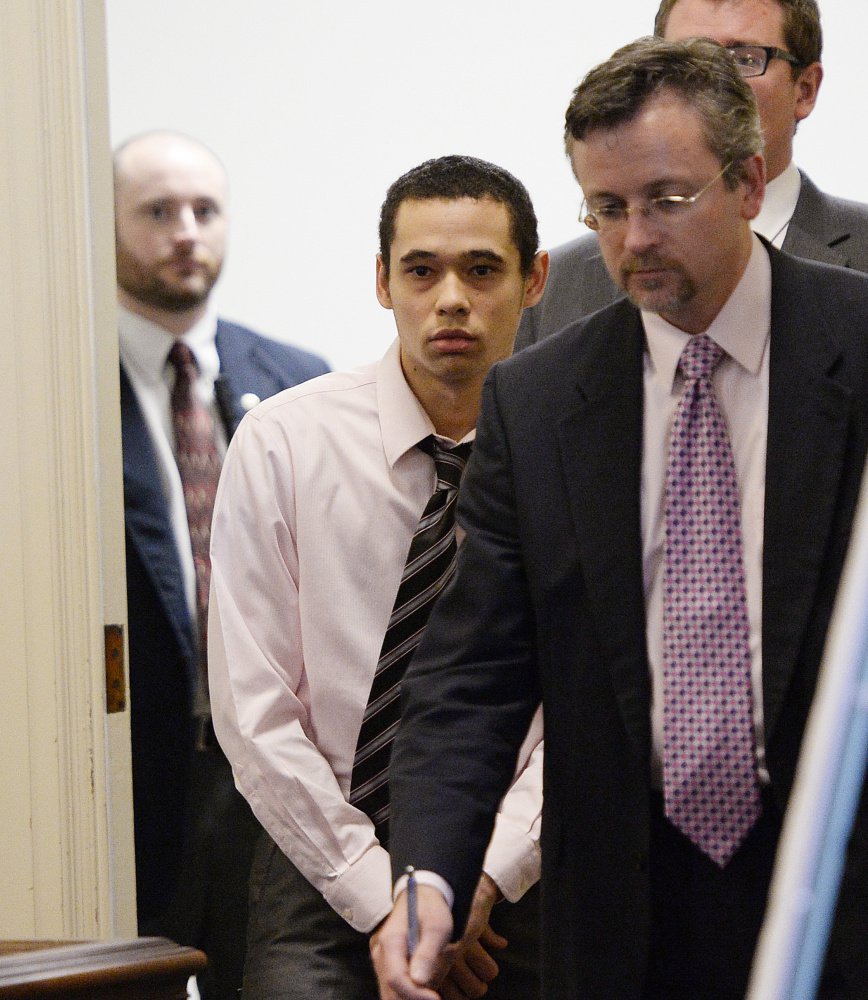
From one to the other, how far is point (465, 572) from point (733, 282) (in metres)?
0.42

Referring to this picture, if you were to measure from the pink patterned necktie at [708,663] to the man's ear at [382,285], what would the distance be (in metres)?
0.82

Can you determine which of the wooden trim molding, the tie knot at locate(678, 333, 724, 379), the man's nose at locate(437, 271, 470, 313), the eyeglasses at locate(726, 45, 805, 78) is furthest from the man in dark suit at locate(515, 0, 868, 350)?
the wooden trim molding

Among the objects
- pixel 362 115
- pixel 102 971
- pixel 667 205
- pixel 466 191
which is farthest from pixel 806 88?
pixel 102 971

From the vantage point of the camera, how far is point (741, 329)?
4.78 ft

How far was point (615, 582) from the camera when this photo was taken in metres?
1.40

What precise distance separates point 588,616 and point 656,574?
0.08 meters

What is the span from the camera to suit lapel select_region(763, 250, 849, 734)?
132cm

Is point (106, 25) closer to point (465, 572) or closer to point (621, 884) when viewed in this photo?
point (465, 572)

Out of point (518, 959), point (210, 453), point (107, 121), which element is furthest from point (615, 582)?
point (107, 121)

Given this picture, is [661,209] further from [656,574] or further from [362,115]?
[362,115]

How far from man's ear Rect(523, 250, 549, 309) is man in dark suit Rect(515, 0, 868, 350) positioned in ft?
0.16

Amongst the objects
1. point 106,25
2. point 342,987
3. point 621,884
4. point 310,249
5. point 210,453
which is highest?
point 106,25

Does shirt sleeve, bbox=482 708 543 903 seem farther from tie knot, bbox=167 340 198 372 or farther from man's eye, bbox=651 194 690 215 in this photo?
tie knot, bbox=167 340 198 372

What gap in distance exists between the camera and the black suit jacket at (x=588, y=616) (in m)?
1.35
